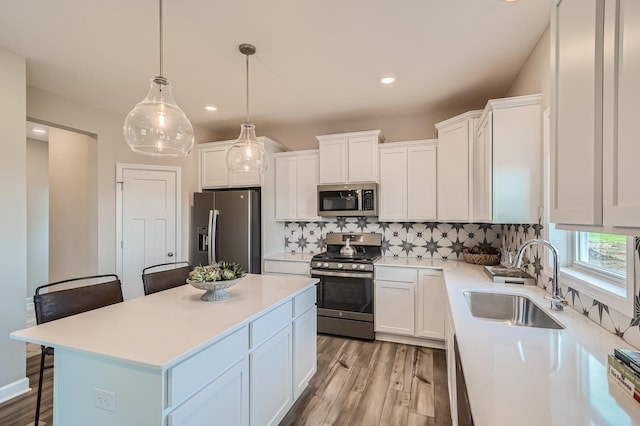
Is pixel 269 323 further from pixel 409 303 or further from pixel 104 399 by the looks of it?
pixel 409 303

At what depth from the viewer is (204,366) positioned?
1335mm

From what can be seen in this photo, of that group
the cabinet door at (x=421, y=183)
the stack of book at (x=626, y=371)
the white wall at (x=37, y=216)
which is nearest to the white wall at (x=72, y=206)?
the white wall at (x=37, y=216)

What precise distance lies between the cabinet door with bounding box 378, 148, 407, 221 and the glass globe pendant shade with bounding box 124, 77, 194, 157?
2438 millimetres

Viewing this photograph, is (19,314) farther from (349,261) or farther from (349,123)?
(349,123)

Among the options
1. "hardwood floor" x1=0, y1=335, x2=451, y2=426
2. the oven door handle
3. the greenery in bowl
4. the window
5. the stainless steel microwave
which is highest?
the stainless steel microwave

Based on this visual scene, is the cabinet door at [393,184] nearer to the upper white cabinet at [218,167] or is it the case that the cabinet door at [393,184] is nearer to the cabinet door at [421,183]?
the cabinet door at [421,183]

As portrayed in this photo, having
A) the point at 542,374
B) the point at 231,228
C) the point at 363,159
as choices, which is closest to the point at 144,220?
the point at 231,228

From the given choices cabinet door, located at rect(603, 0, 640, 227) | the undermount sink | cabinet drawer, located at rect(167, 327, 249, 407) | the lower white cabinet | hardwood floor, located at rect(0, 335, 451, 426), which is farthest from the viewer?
the lower white cabinet

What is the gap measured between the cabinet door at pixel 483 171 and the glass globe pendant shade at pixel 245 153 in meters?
1.83

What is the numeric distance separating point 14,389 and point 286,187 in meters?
3.20

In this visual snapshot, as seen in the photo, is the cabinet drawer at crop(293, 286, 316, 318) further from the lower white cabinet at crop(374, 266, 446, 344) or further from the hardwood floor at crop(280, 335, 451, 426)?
the lower white cabinet at crop(374, 266, 446, 344)

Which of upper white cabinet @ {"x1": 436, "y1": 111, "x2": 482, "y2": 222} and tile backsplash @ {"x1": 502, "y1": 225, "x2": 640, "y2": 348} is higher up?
upper white cabinet @ {"x1": 436, "y1": 111, "x2": 482, "y2": 222}

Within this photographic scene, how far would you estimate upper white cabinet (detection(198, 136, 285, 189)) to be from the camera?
161 inches

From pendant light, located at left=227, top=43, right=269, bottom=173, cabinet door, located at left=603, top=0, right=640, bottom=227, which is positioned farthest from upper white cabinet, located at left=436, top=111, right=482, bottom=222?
cabinet door, located at left=603, top=0, right=640, bottom=227
